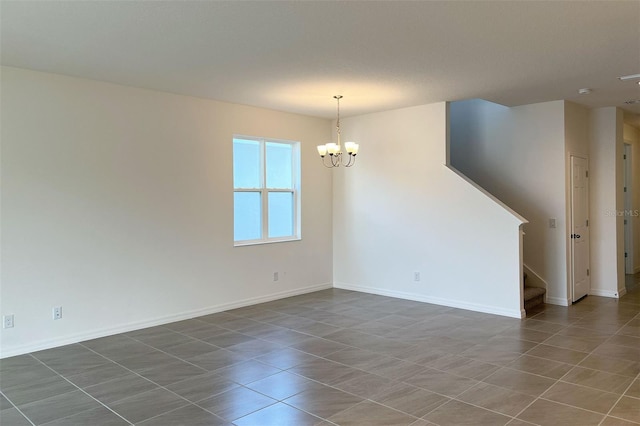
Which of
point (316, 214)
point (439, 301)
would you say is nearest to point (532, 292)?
point (439, 301)

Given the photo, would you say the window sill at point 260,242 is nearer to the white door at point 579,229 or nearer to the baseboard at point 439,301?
the baseboard at point 439,301

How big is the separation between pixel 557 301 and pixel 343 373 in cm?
370

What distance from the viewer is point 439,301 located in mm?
6016

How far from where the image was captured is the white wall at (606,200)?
6352mm

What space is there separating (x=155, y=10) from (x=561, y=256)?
17.9 feet

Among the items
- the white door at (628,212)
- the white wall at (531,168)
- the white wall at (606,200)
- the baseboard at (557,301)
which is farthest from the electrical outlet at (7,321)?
the white door at (628,212)

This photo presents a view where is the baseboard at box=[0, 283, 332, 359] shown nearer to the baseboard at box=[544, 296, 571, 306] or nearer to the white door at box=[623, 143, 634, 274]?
the baseboard at box=[544, 296, 571, 306]

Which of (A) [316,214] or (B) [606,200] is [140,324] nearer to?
(A) [316,214]

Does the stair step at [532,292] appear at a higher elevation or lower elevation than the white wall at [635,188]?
lower

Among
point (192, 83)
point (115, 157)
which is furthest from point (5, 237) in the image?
point (192, 83)

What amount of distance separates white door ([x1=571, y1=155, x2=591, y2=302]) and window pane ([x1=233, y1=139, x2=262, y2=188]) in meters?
4.19

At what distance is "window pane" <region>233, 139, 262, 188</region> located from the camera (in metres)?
6.04

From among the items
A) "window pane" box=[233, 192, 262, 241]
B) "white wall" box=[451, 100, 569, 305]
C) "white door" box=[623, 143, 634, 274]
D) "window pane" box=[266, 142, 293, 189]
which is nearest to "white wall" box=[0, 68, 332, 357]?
"window pane" box=[233, 192, 262, 241]

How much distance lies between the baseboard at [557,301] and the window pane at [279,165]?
382 cm
